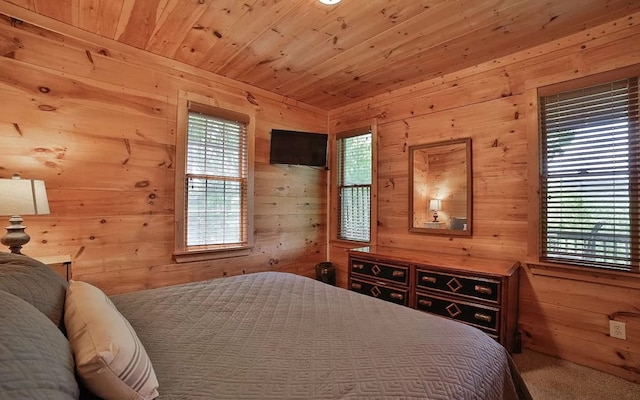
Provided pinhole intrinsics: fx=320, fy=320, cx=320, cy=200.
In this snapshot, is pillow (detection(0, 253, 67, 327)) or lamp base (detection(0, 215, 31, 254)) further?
lamp base (detection(0, 215, 31, 254))

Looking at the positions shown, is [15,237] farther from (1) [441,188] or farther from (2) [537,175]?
(2) [537,175]

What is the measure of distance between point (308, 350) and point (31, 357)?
0.84 meters

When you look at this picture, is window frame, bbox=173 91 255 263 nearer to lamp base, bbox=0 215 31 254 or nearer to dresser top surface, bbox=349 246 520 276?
lamp base, bbox=0 215 31 254

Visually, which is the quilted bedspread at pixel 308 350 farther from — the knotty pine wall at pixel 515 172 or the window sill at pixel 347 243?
the window sill at pixel 347 243

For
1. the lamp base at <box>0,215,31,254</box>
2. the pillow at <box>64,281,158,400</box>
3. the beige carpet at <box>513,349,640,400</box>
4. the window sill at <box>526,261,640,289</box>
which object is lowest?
the beige carpet at <box>513,349,640,400</box>

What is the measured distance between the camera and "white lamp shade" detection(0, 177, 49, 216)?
6.04ft

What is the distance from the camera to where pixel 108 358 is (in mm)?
835

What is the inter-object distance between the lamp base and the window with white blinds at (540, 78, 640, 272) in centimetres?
371

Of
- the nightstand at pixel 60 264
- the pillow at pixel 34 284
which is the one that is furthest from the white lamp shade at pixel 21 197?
the pillow at pixel 34 284

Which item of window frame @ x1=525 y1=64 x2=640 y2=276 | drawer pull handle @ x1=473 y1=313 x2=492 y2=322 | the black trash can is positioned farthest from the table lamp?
window frame @ x1=525 y1=64 x2=640 y2=276

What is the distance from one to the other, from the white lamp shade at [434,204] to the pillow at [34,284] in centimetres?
298

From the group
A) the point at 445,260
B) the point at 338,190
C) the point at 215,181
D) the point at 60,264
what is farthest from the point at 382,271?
the point at 60,264

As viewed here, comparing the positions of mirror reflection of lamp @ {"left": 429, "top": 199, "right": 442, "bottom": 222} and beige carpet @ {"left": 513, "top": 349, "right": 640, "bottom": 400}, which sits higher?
mirror reflection of lamp @ {"left": 429, "top": 199, "right": 442, "bottom": 222}

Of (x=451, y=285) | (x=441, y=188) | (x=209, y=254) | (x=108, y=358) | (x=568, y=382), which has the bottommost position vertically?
(x=568, y=382)
